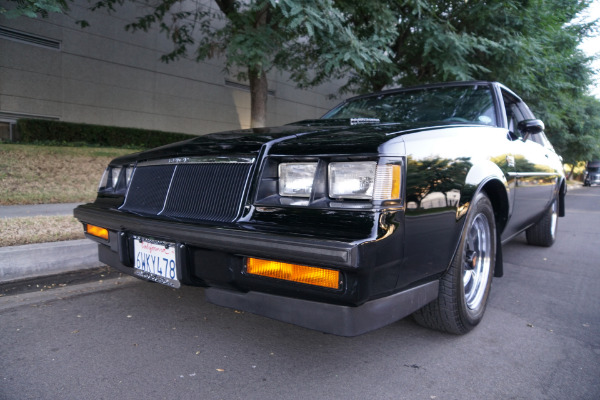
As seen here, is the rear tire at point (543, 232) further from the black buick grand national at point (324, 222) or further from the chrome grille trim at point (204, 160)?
the chrome grille trim at point (204, 160)

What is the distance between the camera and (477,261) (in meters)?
2.79

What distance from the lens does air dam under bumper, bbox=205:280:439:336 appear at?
172cm

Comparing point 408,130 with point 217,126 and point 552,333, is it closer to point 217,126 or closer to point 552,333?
point 552,333

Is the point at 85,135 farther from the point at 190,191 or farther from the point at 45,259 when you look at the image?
the point at 190,191

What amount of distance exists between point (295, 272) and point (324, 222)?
24 cm

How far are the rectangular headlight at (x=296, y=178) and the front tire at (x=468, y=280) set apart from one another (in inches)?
36.9

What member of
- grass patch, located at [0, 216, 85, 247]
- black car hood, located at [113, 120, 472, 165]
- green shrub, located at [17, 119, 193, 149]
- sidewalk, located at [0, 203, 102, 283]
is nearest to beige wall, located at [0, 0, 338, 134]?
green shrub, located at [17, 119, 193, 149]

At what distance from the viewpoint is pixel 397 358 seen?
229cm

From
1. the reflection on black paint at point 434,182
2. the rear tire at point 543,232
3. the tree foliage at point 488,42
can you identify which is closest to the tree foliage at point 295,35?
the tree foliage at point 488,42

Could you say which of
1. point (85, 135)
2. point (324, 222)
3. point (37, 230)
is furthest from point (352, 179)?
point (85, 135)

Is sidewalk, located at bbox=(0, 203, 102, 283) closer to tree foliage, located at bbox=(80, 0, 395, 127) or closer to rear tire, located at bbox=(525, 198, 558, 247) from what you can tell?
tree foliage, located at bbox=(80, 0, 395, 127)

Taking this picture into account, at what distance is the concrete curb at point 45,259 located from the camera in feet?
11.4

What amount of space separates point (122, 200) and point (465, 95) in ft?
8.98

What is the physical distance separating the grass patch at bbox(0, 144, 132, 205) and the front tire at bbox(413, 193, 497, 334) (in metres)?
6.41
